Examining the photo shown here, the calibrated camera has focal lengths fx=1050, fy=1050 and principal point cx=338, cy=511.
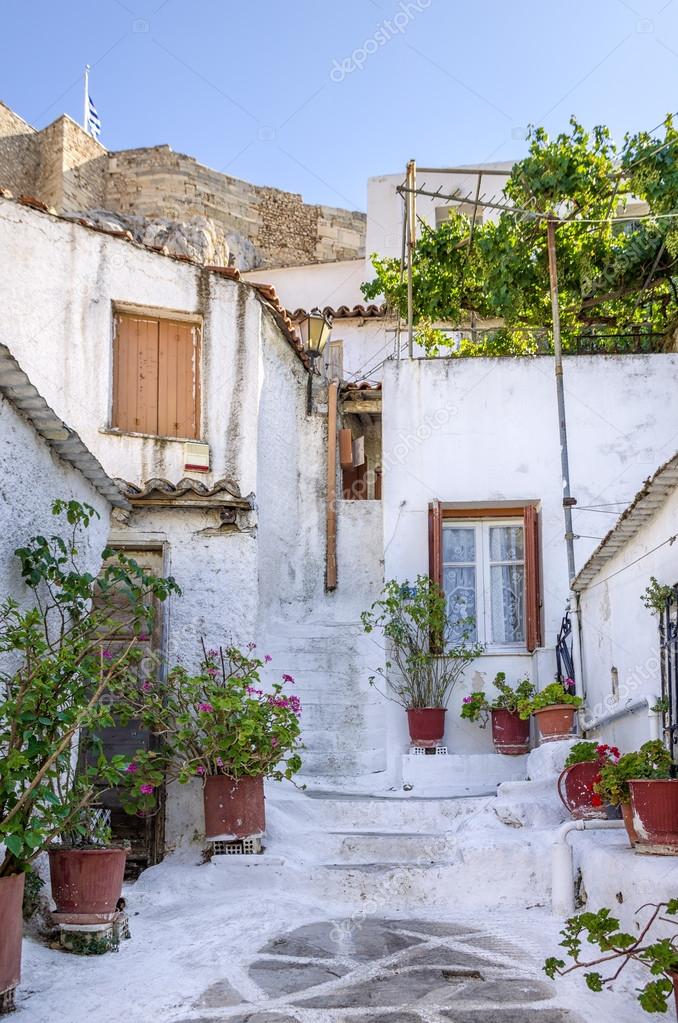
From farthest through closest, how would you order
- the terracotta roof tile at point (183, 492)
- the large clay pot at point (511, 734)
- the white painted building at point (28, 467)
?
the large clay pot at point (511, 734)
the terracotta roof tile at point (183, 492)
the white painted building at point (28, 467)

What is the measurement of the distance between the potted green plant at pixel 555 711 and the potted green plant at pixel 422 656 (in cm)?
115

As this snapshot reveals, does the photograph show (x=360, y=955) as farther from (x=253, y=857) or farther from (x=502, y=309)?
(x=502, y=309)

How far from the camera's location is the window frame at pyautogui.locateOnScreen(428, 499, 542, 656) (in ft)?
32.6

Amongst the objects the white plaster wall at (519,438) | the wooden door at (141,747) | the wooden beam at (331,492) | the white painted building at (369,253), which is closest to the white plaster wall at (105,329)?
the wooden door at (141,747)

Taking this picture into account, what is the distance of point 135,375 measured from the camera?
33.7 feet

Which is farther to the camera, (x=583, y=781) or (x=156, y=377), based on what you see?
(x=156, y=377)

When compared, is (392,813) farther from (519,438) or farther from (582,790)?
(519,438)

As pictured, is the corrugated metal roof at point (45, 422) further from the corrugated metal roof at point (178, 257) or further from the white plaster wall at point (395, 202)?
the white plaster wall at point (395, 202)

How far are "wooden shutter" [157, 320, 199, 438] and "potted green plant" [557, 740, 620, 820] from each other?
4966 mm

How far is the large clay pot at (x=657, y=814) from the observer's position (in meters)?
5.21

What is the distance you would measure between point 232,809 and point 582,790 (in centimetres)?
241

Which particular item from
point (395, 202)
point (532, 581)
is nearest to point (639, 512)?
point (532, 581)

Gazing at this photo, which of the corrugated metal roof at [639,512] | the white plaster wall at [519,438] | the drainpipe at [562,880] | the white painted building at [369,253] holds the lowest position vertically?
the drainpipe at [562,880]

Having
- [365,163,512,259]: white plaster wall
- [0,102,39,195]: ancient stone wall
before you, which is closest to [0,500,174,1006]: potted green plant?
[365,163,512,259]: white plaster wall
